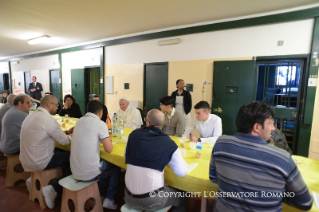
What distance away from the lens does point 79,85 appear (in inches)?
254

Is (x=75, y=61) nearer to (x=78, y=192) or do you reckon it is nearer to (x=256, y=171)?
(x=78, y=192)

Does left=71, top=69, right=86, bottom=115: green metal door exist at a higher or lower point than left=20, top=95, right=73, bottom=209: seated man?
higher

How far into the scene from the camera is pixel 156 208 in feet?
4.80

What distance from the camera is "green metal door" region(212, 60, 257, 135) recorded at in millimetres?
3521

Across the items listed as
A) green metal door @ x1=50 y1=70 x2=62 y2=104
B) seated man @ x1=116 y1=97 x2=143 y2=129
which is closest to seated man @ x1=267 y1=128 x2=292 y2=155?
seated man @ x1=116 y1=97 x2=143 y2=129

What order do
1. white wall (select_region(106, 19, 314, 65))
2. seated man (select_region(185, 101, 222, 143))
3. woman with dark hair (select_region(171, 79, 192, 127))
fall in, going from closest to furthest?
seated man (select_region(185, 101, 222, 143)) < white wall (select_region(106, 19, 314, 65)) < woman with dark hair (select_region(171, 79, 192, 127))

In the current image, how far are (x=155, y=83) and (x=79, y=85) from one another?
3.38 metres

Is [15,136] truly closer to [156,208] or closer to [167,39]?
[156,208]

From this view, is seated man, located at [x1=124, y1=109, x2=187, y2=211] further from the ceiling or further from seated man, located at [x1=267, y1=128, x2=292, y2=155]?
the ceiling

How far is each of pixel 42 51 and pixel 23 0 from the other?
221 inches

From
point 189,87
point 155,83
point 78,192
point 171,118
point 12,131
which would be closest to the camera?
point 78,192

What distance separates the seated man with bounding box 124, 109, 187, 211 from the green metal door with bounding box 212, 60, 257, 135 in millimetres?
2713

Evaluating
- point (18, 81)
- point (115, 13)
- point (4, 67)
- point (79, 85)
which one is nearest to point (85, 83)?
point (79, 85)

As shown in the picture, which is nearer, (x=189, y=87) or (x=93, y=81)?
(x=189, y=87)
